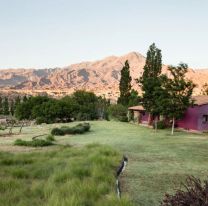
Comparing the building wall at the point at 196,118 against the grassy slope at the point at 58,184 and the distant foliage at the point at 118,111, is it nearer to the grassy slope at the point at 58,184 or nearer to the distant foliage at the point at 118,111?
the distant foliage at the point at 118,111

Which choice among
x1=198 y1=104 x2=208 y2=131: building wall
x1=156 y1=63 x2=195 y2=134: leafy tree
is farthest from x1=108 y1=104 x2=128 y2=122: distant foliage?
x1=156 y1=63 x2=195 y2=134: leafy tree

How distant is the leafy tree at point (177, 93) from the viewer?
40.1 m

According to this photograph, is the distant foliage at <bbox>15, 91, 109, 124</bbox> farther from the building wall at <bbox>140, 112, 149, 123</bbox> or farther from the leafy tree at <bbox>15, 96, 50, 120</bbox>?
the building wall at <bbox>140, 112, 149, 123</bbox>

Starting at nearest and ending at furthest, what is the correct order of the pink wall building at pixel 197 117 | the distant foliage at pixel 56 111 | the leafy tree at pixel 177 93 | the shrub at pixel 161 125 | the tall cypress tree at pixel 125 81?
the leafy tree at pixel 177 93, the pink wall building at pixel 197 117, the shrub at pixel 161 125, the tall cypress tree at pixel 125 81, the distant foliage at pixel 56 111

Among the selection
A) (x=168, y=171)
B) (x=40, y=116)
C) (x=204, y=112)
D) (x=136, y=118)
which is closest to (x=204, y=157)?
(x=168, y=171)

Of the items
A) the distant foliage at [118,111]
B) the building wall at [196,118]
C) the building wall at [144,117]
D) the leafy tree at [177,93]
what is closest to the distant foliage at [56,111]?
the distant foliage at [118,111]

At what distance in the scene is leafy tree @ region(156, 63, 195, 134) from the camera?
4009 cm

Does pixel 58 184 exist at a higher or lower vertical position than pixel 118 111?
lower

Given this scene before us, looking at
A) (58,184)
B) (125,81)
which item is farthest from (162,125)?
(58,184)

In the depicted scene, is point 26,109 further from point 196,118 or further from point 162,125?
point 196,118

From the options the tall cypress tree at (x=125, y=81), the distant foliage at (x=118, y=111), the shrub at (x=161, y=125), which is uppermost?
the tall cypress tree at (x=125, y=81)

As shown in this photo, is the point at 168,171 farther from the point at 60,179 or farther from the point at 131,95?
the point at 131,95

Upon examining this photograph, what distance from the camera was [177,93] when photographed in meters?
40.7

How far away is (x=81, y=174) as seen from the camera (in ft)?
46.0
